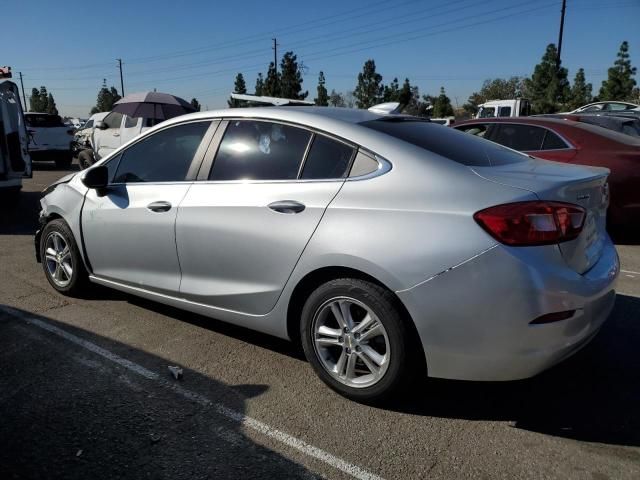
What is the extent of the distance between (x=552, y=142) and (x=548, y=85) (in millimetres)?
41839

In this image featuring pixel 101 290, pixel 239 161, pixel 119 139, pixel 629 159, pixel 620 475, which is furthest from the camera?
pixel 119 139

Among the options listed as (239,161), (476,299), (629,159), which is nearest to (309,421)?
(476,299)

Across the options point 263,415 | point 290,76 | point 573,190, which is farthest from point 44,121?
point 290,76

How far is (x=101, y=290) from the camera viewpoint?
4816 mm

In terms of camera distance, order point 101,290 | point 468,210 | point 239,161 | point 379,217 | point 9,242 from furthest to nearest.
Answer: point 9,242
point 101,290
point 239,161
point 379,217
point 468,210

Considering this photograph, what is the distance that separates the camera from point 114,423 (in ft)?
8.91

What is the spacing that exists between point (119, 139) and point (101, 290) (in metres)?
11.2

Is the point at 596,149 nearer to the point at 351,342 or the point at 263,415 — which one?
the point at 351,342

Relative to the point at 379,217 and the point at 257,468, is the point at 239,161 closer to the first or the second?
the point at 379,217

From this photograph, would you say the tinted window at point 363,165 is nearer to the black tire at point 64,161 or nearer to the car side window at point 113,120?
the car side window at point 113,120

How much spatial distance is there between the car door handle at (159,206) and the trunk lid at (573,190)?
6.77 feet

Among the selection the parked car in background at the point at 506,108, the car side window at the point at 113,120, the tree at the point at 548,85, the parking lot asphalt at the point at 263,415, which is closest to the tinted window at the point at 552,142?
the parking lot asphalt at the point at 263,415

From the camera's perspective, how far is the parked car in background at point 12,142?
847cm

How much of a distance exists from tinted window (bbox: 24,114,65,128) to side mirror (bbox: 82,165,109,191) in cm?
1478
